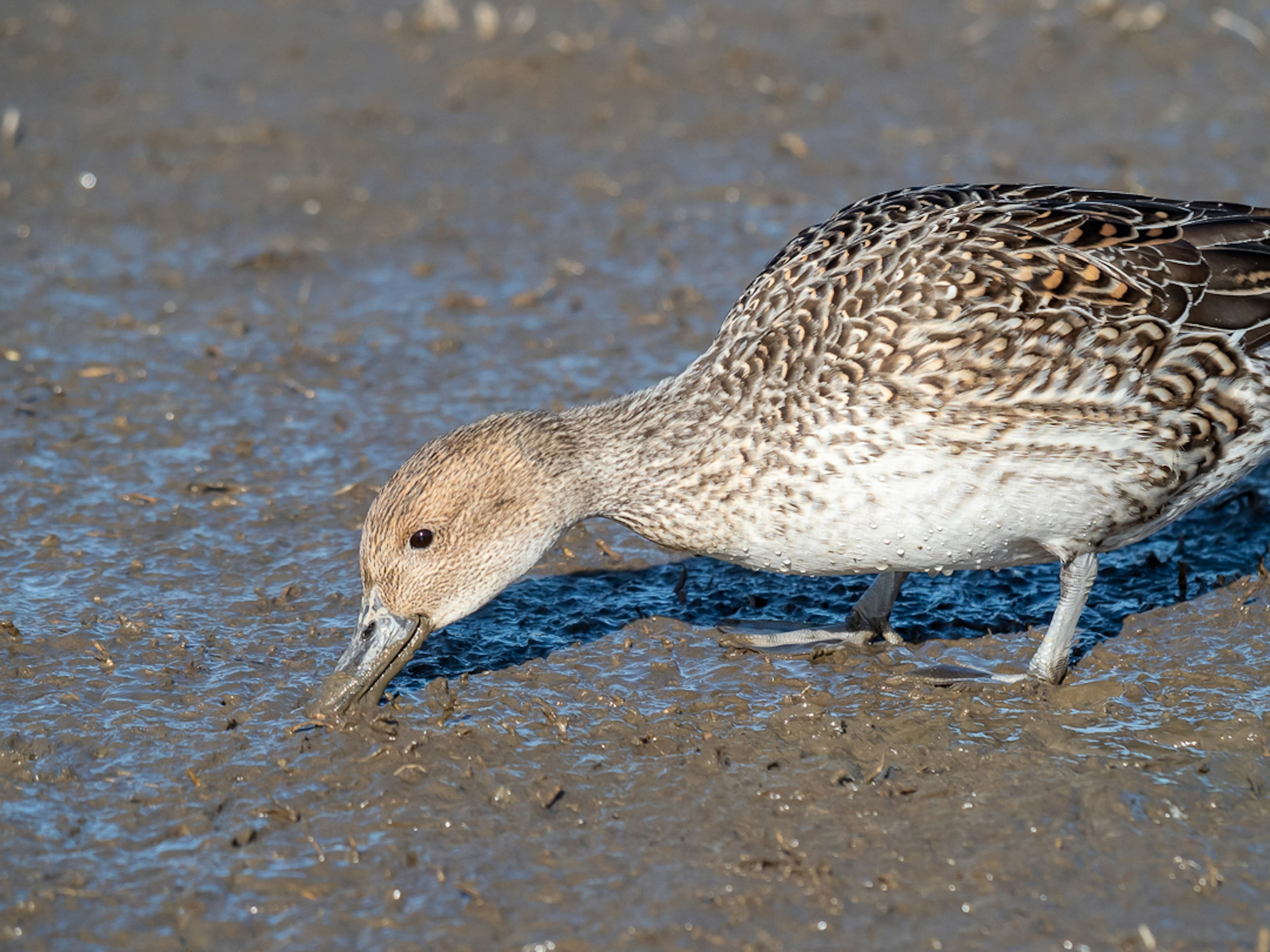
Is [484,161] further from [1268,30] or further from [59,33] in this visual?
[1268,30]

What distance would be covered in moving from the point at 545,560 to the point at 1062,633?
2173mm

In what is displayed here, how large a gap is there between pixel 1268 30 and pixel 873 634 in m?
7.31

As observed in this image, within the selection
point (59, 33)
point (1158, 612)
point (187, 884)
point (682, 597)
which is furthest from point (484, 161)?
point (187, 884)

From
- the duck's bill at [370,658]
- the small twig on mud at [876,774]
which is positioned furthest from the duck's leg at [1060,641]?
the duck's bill at [370,658]

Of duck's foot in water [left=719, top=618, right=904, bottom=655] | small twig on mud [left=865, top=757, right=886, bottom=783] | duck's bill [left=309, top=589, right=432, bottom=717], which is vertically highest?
duck's bill [left=309, top=589, right=432, bottom=717]

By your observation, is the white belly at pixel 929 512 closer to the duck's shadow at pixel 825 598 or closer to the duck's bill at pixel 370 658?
the duck's shadow at pixel 825 598

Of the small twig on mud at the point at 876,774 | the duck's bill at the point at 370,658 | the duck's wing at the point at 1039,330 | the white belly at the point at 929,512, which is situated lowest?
the small twig on mud at the point at 876,774

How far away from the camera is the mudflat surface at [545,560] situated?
4223 mm

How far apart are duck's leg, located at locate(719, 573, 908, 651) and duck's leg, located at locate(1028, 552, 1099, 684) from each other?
23.0 inches

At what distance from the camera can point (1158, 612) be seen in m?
5.64

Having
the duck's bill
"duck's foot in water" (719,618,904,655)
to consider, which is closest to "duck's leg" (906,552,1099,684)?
"duck's foot in water" (719,618,904,655)

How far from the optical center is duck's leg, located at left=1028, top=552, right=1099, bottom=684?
5078 millimetres

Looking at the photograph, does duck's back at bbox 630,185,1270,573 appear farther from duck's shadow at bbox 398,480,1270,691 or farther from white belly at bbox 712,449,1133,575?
duck's shadow at bbox 398,480,1270,691

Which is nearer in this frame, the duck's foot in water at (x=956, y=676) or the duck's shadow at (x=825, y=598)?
the duck's foot in water at (x=956, y=676)
